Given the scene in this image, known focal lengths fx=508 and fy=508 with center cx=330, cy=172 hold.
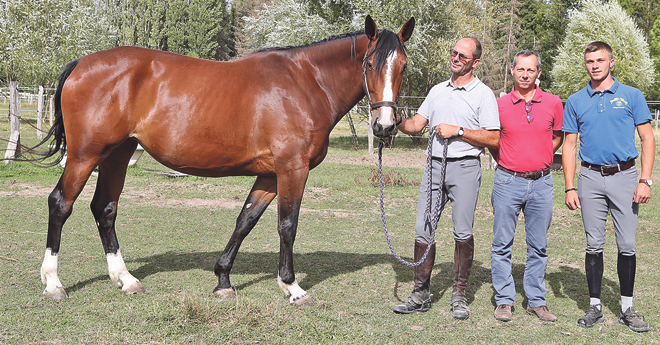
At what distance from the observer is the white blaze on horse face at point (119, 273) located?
434cm

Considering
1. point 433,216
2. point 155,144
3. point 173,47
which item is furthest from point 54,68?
point 433,216

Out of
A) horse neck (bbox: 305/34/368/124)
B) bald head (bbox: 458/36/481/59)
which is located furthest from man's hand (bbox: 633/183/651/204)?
horse neck (bbox: 305/34/368/124)

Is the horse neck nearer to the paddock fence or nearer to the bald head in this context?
the bald head

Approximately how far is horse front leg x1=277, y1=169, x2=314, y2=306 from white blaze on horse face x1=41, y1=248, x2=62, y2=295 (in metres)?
1.82

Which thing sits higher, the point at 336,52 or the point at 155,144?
the point at 336,52

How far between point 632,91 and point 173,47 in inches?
1747

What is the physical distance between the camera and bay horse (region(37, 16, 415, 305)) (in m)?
4.17

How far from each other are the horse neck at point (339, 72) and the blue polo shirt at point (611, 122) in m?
1.75

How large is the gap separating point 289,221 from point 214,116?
3.51 feet

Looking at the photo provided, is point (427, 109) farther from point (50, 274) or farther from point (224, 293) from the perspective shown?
point (50, 274)

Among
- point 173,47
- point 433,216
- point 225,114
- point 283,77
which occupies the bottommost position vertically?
point 433,216

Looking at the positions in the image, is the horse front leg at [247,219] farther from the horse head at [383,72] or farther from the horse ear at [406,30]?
the horse ear at [406,30]

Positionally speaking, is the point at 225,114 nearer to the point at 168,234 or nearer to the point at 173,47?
the point at 168,234

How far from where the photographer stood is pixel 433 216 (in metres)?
4.00
